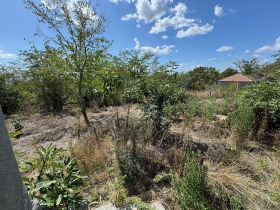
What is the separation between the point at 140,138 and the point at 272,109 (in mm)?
3006

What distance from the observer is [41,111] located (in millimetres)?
7902

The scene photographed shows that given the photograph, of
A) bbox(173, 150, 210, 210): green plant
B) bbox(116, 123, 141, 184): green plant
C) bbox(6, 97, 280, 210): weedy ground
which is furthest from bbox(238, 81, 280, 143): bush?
bbox(116, 123, 141, 184): green plant

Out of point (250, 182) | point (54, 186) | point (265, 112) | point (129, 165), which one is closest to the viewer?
point (54, 186)

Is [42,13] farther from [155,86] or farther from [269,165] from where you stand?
[269,165]

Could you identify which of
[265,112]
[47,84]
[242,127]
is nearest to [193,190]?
[242,127]

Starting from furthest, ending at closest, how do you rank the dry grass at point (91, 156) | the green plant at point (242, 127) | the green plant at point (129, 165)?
1. the green plant at point (242, 127)
2. the dry grass at point (91, 156)
3. the green plant at point (129, 165)

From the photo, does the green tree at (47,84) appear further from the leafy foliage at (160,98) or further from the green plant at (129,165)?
the green plant at (129,165)

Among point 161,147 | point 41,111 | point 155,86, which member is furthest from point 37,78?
point 161,147

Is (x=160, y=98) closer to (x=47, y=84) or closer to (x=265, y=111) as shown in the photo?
(x=265, y=111)

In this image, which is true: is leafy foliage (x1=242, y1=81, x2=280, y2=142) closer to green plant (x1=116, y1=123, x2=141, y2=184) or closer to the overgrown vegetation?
the overgrown vegetation

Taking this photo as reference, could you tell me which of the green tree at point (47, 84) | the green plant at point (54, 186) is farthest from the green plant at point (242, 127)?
the green tree at point (47, 84)

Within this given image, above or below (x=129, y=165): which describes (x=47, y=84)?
above

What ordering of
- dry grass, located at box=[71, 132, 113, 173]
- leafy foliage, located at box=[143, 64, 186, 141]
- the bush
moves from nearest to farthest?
dry grass, located at box=[71, 132, 113, 173] < leafy foliage, located at box=[143, 64, 186, 141] < the bush

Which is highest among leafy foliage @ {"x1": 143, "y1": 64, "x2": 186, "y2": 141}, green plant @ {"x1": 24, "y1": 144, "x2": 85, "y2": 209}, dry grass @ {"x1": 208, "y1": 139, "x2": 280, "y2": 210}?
leafy foliage @ {"x1": 143, "y1": 64, "x2": 186, "y2": 141}
